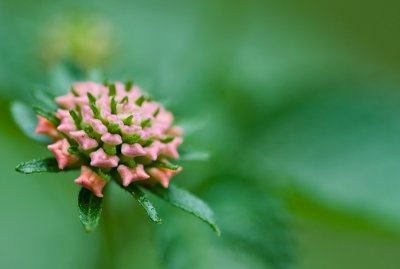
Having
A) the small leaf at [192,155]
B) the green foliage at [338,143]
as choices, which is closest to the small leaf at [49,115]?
the small leaf at [192,155]

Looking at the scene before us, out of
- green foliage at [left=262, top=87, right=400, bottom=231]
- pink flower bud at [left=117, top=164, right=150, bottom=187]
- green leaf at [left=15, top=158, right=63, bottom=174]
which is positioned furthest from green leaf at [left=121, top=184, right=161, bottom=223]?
green foliage at [left=262, top=87, right=400, bottom=231]

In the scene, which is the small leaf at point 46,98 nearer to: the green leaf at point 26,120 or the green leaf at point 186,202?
the green leaf at point 26,120

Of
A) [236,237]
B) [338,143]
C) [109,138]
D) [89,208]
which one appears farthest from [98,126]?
[338,143]

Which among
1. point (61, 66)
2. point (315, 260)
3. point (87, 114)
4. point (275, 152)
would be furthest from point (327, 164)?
point (87, 114)

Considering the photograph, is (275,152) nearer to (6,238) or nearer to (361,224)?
(361,224)

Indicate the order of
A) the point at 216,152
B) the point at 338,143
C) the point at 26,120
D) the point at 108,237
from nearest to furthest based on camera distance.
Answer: the point at 26,120 → the point at 108,237 → the point at 216,152 → the point at 338,143

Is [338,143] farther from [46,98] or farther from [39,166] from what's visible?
[39,166]
